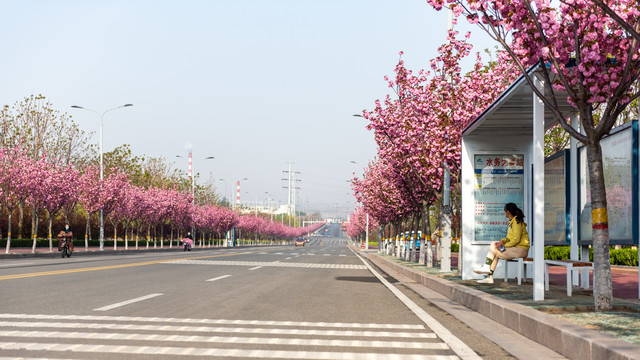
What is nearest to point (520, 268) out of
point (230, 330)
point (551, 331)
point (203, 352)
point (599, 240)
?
point (599, 240)

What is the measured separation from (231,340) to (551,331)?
3488mm

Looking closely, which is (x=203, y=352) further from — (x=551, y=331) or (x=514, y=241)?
(x=514, y=241)

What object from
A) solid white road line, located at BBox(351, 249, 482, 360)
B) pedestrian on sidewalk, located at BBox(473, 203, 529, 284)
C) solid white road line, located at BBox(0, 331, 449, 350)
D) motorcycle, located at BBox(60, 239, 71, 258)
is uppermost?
pedestrian on sidewalk, located at BBox(473, 203, 529, 284)

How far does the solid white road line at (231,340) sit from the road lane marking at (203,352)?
0.44m

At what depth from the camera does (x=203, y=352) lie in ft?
20.9

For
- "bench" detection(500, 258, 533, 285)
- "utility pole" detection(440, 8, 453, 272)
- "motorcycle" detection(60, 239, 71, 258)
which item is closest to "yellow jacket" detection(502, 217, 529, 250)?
"bench" detection(500, 258, 533, 285)

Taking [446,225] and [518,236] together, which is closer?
[518,236]

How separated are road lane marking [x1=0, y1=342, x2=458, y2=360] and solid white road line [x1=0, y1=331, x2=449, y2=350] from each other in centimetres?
44

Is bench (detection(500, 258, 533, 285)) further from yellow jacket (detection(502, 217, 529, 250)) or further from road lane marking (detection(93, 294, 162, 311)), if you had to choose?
road lane marking (detection(93, 294, 162, 311))

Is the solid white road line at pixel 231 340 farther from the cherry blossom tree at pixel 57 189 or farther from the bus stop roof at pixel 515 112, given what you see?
the cherry blossom tree at pixel 57 189

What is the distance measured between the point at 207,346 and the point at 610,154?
8182mm

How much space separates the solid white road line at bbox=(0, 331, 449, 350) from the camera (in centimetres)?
695

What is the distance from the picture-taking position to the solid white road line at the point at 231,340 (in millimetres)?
6953

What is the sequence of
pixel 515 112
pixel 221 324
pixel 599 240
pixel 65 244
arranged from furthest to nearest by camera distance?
pixel 65 244
pixel 515 112
pixel 599 240
pixel 221 324
